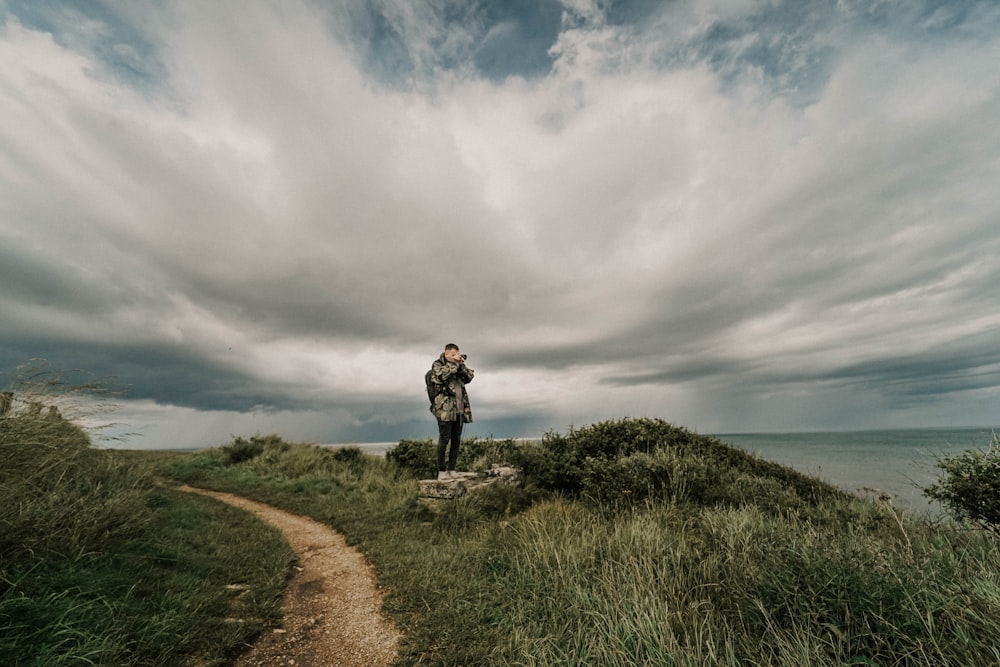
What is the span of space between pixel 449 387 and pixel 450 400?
339 mm

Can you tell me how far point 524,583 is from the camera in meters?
5.21

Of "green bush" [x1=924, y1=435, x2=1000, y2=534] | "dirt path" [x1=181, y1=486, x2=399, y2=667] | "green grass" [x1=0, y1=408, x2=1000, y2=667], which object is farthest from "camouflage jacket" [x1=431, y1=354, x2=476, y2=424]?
"green bush" [x1=924, y1=435, x2=1000, y2=534]

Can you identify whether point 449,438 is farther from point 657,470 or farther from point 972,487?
point 972,487

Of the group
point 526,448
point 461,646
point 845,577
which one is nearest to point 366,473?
point 526,448

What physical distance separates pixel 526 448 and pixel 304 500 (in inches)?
250

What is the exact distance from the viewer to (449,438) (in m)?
10.4

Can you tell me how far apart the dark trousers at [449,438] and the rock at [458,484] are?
394mm

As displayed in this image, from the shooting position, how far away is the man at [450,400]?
9977mm

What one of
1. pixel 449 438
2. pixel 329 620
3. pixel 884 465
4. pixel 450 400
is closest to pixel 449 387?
pixel 450 400

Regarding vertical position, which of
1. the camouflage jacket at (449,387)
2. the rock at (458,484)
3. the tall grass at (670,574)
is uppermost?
the camouflage jacket at (449,387)

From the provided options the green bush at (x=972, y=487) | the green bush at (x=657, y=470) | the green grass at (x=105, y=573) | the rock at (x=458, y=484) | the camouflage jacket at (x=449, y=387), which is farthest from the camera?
the camouflage jacket at (x=449, y=387)

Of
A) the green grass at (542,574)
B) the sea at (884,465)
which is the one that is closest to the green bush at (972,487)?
the sea at (884,465)

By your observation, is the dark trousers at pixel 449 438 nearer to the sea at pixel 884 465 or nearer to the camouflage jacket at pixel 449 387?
the camouflage jacket at pixel 449 387

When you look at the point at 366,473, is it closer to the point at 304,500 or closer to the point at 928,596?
the point at 304,500
